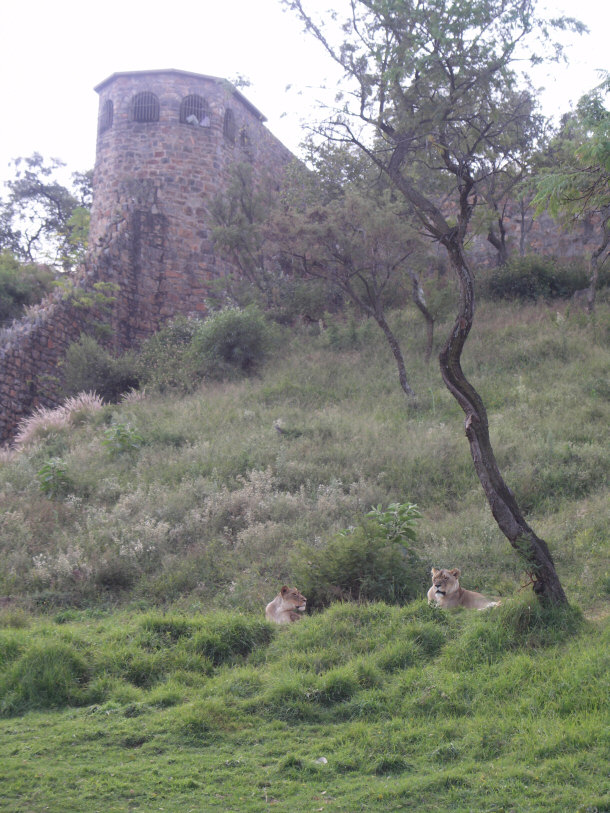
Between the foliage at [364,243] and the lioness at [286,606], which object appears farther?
the foliage at [364,243]

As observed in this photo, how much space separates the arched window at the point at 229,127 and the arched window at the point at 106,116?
11.4ft

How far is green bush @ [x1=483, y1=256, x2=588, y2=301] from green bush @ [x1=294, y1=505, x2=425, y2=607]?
42.7 ft

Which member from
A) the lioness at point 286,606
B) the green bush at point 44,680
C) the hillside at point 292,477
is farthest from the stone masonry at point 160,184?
the green bush at point 44,680

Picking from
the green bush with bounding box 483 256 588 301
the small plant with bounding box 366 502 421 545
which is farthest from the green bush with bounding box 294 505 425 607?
the green bush with bounding box 483 256 588 301

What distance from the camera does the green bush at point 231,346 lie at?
1658 cm

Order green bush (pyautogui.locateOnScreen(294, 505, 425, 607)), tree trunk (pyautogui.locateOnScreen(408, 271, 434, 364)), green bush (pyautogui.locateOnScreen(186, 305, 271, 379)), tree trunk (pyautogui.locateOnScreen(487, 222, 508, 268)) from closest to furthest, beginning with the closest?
green bush (pyautogui.locateOnScreen(294, 505, 425, 607)), tree trunk (pyautogui.locateOnScreen(408, 271, 434, 364)), green bush (pyautogui.locateOnScreen(186, 305, 271, 379)), tree trunk (pyautogui.locateOnScreen(487, 222, 508, 268))

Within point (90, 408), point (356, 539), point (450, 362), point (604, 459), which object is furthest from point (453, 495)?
point (90, 408)

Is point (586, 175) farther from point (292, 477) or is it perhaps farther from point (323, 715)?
point (323, 715)

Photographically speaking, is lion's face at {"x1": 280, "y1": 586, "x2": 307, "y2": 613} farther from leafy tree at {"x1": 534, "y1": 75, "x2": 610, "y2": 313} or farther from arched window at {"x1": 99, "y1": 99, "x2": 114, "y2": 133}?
arched window at {"x1": 99, "y1": 99, "x2": 114, "y2": 133}

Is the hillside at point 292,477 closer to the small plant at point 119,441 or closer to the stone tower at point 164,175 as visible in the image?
the small plant at point 119,441

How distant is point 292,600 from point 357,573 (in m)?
0.73

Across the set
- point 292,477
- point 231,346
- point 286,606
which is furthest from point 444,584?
point 231,346

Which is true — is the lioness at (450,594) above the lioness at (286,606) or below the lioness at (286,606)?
above

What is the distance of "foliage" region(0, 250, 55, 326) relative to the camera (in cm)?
1853
